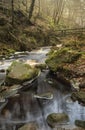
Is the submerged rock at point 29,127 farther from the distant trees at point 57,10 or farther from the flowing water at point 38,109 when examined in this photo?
the distant trees at point 57,10

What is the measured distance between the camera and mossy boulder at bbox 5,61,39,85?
13242mm

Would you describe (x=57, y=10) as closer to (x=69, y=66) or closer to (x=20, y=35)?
(x=20, y=35)

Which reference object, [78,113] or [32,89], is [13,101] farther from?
[78,113]

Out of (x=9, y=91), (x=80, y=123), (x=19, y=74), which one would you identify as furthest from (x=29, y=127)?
(x=19, y=74)

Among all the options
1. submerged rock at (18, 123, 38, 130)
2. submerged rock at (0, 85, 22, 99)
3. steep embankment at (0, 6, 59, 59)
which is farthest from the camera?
steep embankment at (0, 6, 59, 59)

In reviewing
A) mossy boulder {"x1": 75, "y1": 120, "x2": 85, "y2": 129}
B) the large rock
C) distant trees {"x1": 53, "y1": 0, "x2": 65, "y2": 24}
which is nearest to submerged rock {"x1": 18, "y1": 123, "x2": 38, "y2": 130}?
the large rock

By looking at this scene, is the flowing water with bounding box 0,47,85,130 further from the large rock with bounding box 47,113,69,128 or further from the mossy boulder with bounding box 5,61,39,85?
the mossy boulder with bounding box 5,61,39,85

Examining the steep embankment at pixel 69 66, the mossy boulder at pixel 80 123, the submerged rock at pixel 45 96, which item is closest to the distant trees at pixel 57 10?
the steep embankment at pixel 69 66

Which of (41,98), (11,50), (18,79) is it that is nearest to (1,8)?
(11,50)

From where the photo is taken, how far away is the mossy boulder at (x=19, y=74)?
13.2 metres

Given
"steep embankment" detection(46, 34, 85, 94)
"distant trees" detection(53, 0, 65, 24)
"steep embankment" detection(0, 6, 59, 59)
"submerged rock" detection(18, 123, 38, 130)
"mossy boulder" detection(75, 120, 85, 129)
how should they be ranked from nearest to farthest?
"submerged rock" detection(18, 123, 38, 130), "mossy boulder" detection(75, 120, 85, 129), "steep embankment" detection(46, 34, 85, 94), "steep embankment" detection(0, 6, 59, 59), "distant trees" detection(53, 0, 65, 24)

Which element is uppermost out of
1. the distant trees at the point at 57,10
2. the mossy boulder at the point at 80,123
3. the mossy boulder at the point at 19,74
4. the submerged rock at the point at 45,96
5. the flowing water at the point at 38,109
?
the distant trees at the point at 57,10

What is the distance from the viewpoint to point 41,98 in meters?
11.9

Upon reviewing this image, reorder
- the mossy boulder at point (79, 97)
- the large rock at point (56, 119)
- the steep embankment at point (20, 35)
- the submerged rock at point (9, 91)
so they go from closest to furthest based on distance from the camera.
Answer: the large rock at point (56, 119)
the mossy boulder at point (79, 97)
the submerged rock at point (9, 91)
the steep embankment at point (20, 35)
